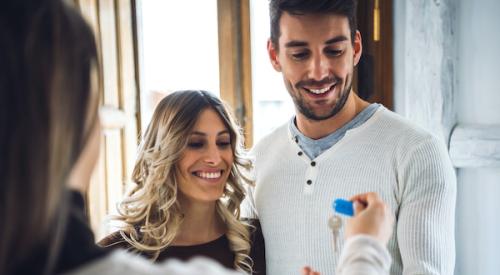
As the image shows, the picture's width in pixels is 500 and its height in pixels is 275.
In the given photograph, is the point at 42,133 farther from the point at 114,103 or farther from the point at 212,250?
the point at 114,103

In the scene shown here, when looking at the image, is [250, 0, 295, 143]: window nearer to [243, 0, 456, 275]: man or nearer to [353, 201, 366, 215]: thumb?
[243, 0, 456, 275]: man

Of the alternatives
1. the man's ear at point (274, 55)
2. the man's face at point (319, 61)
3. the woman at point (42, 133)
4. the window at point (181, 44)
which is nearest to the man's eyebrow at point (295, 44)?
the man's face at point (319, 61)

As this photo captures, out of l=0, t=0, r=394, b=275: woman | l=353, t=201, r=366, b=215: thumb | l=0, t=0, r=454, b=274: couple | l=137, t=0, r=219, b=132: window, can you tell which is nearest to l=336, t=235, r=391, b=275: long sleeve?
l=0, t=0, r=454, b=274: couple

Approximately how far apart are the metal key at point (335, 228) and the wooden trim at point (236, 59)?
1.09m

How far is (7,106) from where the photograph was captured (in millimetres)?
652

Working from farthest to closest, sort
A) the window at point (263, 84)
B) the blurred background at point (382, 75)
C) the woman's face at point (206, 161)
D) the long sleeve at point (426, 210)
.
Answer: the window at point (263, 84), the blurred background at point (382, 75), the woman's face at point (206, 161), the long sleeve at point (426, 210)

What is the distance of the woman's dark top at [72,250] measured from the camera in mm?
672

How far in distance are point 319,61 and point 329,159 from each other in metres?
0.33

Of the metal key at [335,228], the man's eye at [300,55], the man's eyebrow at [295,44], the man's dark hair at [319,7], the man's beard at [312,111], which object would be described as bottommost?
the metal key at [335,228]

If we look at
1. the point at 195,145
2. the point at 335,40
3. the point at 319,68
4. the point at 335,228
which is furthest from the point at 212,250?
the point at 335,40

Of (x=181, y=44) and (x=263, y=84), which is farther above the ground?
(x=181, y=44)

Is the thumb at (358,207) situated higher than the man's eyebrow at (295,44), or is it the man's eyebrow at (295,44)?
the man's eyebrow at (295,44)

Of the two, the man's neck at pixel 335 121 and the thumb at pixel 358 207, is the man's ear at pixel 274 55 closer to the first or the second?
the man's neck at pixel 335 121

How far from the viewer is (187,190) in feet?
6.32
